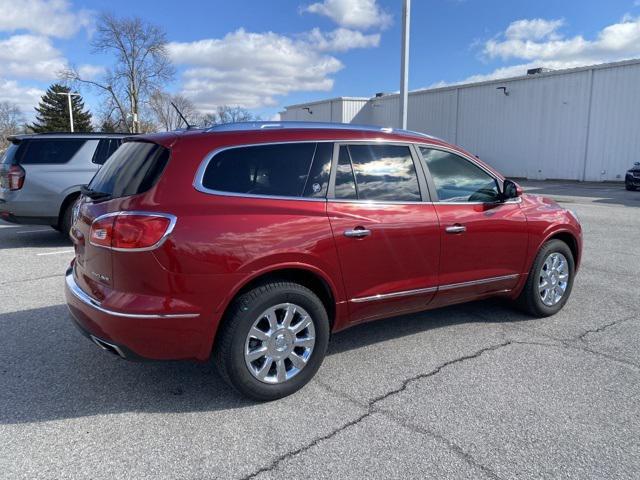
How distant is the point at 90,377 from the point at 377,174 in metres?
2.60

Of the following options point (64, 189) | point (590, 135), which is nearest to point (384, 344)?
point (64, 189)

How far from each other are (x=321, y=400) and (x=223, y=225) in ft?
4.42

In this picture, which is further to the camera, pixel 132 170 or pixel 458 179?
pixel 458 179

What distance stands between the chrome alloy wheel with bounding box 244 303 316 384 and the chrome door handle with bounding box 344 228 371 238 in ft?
2.04

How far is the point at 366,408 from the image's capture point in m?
3.24

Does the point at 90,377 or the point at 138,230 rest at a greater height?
the point at 138,230

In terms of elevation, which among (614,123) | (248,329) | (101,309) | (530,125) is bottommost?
(248,329)

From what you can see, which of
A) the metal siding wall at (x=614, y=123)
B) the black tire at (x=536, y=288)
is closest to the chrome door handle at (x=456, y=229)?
the black tire at (x=536, y=288)

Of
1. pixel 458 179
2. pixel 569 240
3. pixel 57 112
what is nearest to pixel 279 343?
pixel 458 179

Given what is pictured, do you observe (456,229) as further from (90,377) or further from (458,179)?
(90,377)

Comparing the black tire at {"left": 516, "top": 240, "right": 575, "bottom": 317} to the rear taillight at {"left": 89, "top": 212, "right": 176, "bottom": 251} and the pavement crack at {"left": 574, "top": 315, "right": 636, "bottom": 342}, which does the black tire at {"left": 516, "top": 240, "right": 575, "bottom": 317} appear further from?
the rear taillight at {"left": 89, "top": 212, "right": 176, "bottom": 251}

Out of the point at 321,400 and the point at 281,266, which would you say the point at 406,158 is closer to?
the point at 281,266

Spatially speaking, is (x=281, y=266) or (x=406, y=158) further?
(x=406, y=158)

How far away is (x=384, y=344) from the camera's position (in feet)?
14.1
